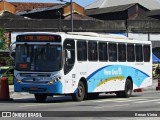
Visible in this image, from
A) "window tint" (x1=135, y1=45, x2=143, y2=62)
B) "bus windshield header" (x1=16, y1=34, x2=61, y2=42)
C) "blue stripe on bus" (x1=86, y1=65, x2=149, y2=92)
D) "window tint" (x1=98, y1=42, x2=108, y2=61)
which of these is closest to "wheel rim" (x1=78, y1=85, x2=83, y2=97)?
"blue stripe on bus" (x1=86, y1=65, x2=149, y2=92)

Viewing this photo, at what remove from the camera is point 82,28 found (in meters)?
69.6

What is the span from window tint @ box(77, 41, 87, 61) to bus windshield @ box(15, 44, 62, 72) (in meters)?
1.29

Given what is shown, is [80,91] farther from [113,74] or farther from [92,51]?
[113,74]

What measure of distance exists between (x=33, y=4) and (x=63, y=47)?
9689 centimetres

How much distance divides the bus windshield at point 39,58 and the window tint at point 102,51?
330 cm

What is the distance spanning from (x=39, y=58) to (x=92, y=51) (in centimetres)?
302

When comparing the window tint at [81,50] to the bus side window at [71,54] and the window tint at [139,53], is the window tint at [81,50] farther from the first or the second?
the window tint at [139,53]

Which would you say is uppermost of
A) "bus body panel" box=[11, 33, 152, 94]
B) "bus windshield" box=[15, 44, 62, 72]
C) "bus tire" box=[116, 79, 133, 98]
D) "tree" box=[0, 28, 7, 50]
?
"tree" box=[0, 28, 7, 50]

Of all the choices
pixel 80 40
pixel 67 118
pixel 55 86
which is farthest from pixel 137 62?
pixel 67 118

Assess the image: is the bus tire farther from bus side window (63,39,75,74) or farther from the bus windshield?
the bus windshield

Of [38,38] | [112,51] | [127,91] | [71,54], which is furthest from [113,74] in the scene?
[38,38]

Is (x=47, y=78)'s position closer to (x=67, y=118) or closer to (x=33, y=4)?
(x=67, y=118)

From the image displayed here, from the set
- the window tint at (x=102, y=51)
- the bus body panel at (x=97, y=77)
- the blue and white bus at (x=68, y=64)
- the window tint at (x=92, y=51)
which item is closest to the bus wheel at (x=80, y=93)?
the blue and white bus at (x=68, y=64)

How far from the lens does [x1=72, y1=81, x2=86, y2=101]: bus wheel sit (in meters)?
23.3
